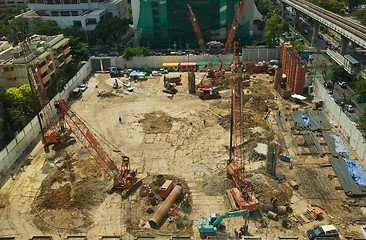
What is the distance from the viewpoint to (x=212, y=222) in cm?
3431

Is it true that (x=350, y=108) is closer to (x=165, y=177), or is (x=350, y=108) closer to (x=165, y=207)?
(x=165, y=177)

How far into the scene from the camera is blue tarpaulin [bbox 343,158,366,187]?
39750 millimetres

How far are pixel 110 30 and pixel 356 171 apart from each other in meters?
77.1

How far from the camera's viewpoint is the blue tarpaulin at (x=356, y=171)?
130 feet

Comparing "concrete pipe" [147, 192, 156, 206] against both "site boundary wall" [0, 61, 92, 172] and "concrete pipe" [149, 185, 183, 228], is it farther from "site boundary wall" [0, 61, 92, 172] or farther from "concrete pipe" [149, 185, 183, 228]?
"site boundary wall" [0, 61, 92, 172]

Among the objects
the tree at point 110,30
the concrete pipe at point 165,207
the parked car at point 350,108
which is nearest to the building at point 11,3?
the tree at point 110,30

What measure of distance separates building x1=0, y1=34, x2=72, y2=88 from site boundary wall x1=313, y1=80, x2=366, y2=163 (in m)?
50.7

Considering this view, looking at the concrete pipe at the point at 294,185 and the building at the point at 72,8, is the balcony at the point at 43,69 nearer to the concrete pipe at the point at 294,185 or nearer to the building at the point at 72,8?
the building at the point at 72,8

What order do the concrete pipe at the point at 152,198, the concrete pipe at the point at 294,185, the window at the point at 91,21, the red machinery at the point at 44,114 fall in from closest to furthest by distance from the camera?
1. the concrete pipe at the point at 152,198
2. the concrete pipe at the point at 294,185
3. the red machinery at the point at 44,114
4. the window at the point at 91,21

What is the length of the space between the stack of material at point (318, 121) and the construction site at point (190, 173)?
162mm

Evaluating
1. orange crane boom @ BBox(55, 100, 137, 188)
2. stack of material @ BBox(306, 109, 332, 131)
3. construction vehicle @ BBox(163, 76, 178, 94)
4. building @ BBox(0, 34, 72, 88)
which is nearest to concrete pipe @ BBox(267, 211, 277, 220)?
orange crane boom @ BBox(55, 100, 137, 188)

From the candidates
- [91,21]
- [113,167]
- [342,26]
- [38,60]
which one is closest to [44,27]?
[91,21]

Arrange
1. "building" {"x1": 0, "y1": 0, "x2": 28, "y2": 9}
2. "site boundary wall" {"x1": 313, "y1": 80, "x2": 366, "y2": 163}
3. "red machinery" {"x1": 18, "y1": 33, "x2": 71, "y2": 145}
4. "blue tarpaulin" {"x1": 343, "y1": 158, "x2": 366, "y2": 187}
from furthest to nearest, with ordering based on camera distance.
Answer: "building" {"x1": 0, "y1": 0, "x2": 28, "y2": 9} < "red machinery" {"x1": 18, "y1": 33, "x2": 71, "y2": 145} < "site boundary wall" {"x1": 313, "y1": 80, "x2": 366, "y2": 163} < "blue tarpaulin" {"x1": 343, "y1": 158, "x2": 366, "y2": 187}

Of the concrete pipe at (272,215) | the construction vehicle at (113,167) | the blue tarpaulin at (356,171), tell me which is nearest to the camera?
the concrete pipe at (272,215)
